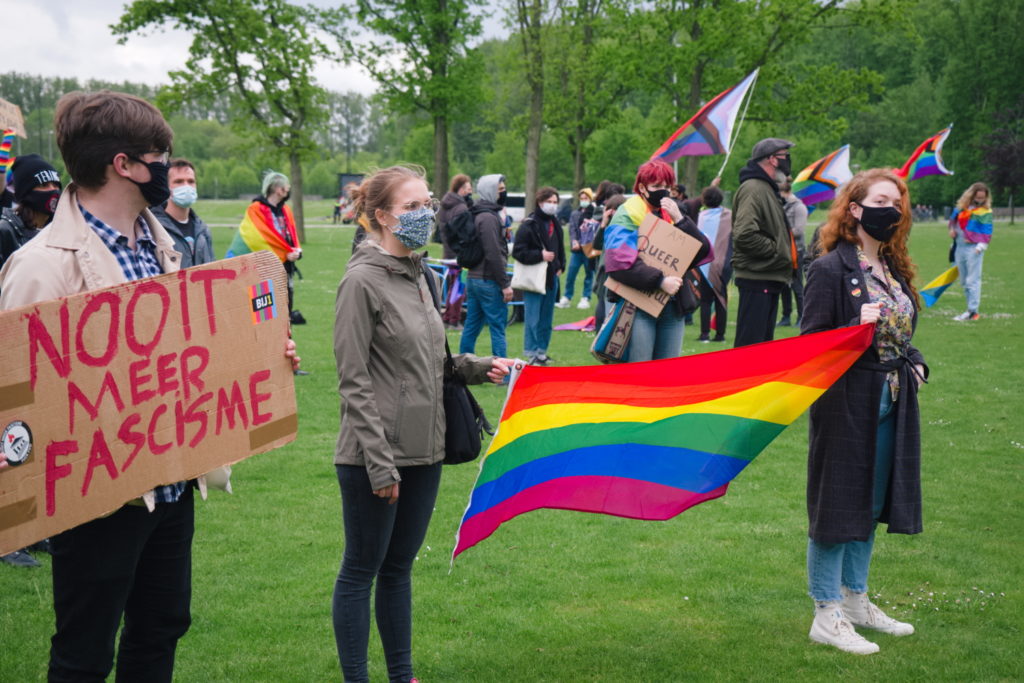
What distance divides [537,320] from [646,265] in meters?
4.37

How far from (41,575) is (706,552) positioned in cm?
376

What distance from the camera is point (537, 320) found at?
11.5 metres

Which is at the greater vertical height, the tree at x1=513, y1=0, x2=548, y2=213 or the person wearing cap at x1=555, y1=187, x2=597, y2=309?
the tree at x1=513, y1=0, x2=548, y2=213

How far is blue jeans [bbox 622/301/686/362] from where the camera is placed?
7.41 meters

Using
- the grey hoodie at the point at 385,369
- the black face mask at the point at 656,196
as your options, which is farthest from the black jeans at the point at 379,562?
the black face mask at the point at 656,196

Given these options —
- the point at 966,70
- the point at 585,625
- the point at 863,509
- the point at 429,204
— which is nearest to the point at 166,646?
the point at 429,204

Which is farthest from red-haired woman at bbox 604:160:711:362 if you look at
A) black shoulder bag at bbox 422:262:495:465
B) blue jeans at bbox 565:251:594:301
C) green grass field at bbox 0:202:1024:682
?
blue jeans at bbox 565:251:594:301

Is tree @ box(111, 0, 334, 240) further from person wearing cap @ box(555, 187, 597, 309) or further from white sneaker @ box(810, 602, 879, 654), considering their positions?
white sneaker @ box(810, 602, 879, 654)

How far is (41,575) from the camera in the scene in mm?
5363

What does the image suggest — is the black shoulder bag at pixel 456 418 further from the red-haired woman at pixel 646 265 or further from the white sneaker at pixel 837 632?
the red-haired woman at pixel 646 265

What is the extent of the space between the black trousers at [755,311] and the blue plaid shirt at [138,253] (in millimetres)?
6073

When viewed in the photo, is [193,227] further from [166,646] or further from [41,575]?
[166,646]

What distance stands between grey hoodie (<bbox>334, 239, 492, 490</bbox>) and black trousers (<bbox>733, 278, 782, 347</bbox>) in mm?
5165

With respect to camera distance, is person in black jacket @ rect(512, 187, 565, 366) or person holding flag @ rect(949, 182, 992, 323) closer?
person in black jacket @ rect(512, 187, 565, 366)
